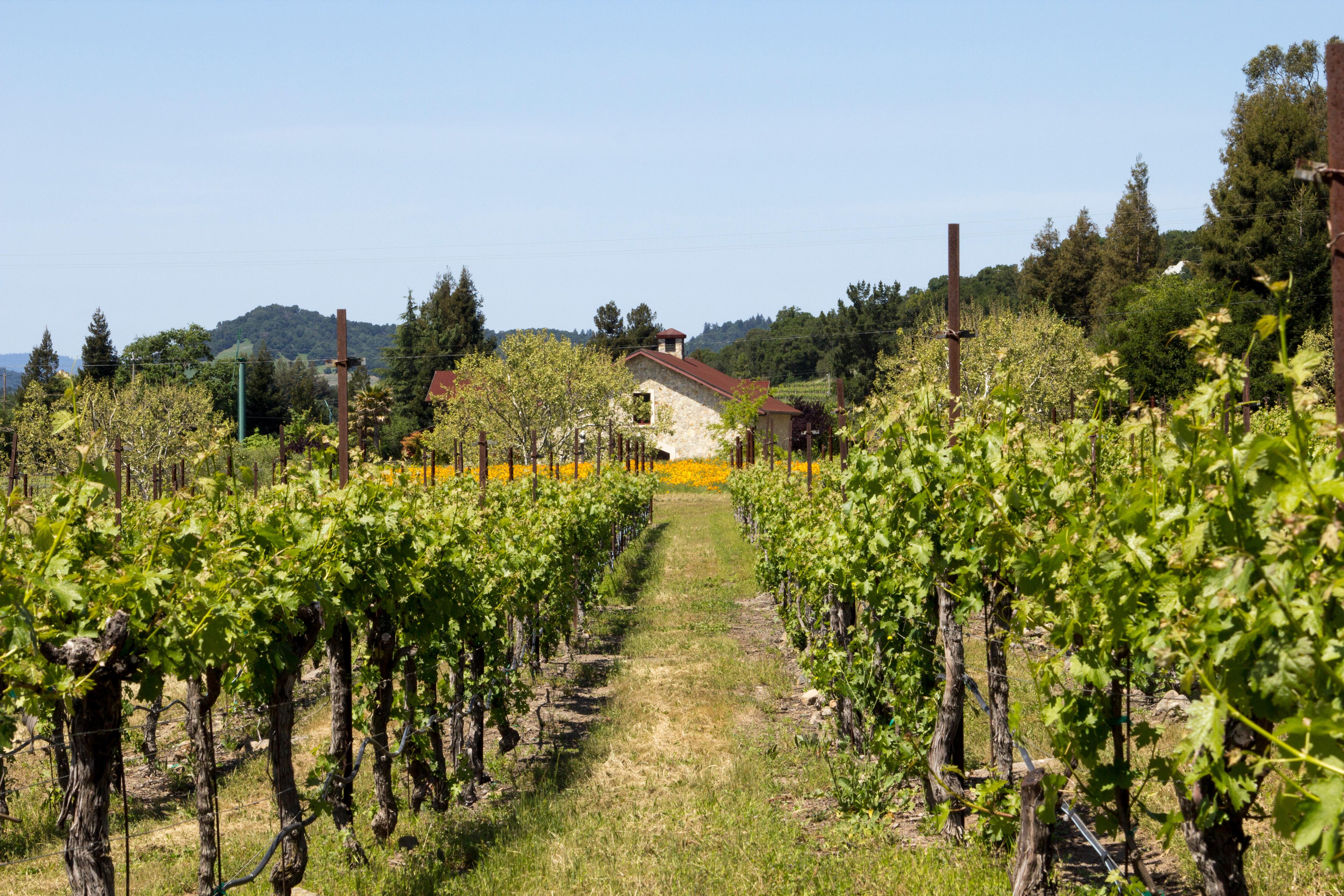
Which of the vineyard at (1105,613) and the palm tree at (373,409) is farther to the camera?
the palm tree at (373,409)

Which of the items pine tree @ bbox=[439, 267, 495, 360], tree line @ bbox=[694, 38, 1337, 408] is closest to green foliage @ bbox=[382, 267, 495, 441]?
pine tree @ bbox=[439, 267, 495, 360]

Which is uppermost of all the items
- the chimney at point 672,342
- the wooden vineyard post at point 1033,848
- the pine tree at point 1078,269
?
the pine tree at point 1078,269

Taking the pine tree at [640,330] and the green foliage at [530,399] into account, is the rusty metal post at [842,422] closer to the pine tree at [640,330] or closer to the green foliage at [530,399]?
the green foliage at [530,399]

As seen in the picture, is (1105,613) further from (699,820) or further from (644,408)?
(644,408)

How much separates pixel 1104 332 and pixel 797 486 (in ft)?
130

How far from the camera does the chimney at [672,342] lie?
6384 centimetres

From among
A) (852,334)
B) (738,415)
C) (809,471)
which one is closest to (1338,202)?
(809,471)

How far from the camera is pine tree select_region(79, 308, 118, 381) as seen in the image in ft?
197

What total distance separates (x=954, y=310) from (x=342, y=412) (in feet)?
15.9

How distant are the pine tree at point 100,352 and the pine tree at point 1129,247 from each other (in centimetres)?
6007

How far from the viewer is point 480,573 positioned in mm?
7336

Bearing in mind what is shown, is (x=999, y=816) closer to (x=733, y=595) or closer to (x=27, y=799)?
(x=27, y=799)

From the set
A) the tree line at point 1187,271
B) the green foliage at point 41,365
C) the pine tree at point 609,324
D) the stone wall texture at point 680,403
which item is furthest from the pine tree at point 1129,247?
the green foliage at point 41,365

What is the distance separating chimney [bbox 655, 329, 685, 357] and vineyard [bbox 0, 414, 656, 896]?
5377 centimetres
